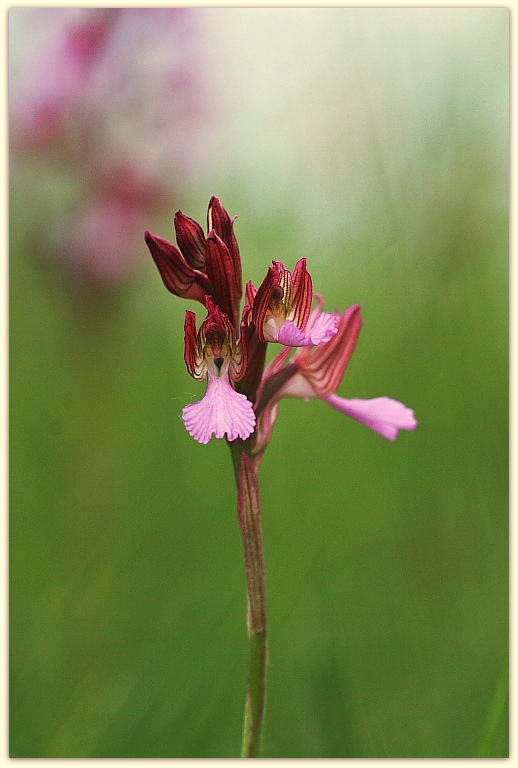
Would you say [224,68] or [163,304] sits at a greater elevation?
[224,68]

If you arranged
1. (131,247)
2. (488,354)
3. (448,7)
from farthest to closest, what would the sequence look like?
(131,247), (488,354), (448,7)

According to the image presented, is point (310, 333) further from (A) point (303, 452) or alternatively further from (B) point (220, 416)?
(A) point (303, 452)

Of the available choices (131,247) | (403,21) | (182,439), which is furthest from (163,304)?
(403,21)

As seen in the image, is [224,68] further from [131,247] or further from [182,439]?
[182,439]

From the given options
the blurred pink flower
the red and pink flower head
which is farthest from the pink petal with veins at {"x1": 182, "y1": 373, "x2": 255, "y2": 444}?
the blurred pink flower

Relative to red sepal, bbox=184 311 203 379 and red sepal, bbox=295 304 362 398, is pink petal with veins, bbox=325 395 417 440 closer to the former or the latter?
red sepal, bbox=295 304 362 398

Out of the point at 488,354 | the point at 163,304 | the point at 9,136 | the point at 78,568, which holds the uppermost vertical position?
the point at 9,136

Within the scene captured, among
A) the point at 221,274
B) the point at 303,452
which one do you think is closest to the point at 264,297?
the point at 221,274

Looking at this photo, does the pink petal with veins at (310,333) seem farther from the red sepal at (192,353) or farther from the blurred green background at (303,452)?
the blurred green background at (303,452)
